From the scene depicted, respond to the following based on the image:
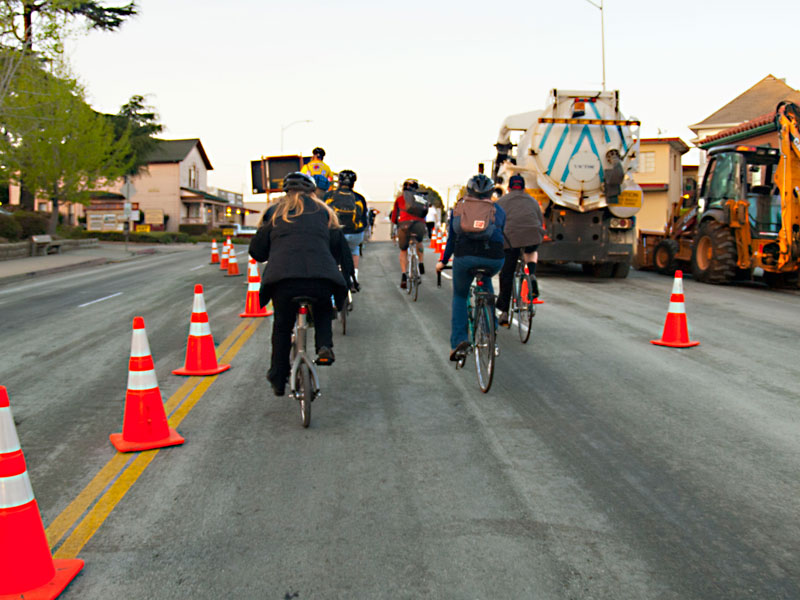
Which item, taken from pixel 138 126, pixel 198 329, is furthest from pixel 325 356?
pixel 138 126

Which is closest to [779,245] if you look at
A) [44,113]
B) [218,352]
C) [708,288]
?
[708,288]

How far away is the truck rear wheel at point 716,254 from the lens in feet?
55.2

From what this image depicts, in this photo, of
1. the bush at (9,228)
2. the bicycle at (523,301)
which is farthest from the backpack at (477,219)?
the bush at (9,228)

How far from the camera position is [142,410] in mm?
5496


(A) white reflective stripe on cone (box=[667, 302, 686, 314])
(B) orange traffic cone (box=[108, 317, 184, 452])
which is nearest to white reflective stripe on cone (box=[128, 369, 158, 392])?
(B) orange traffic cone (box=[108, 317, 184, 452])

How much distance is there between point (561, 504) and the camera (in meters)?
4.36

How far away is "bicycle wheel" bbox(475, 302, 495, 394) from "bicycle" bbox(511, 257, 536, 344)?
94.7 inches

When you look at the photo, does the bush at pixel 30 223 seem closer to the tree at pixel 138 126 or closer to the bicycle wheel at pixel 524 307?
the tree at pixel 138 126

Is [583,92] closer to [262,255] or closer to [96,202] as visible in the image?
[262,255]

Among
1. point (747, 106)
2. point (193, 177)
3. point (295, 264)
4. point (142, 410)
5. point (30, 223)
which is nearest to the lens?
point (142, 410)

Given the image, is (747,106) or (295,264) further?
(747,106)

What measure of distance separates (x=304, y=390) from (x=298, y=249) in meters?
1.04

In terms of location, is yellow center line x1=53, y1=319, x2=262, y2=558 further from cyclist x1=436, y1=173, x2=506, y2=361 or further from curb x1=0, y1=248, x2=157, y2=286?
curb x1=0, y1=248, x2=157, y2=286

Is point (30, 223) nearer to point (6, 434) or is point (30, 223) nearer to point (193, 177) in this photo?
point (6, 434)
